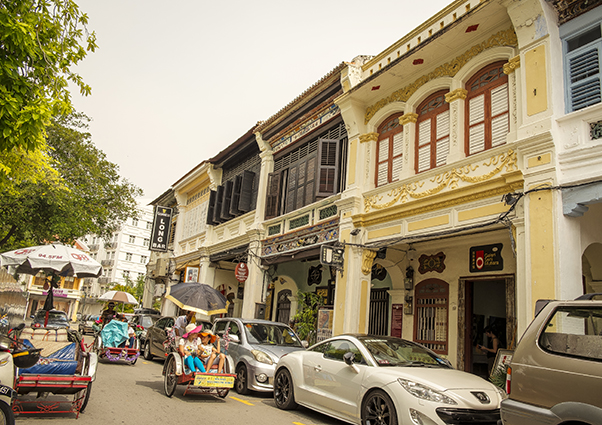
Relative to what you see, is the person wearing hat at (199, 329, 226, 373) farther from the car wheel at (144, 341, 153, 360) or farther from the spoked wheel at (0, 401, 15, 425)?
the car wheel at (144, 341, 153, 360)

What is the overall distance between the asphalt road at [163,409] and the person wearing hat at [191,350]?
58 cm

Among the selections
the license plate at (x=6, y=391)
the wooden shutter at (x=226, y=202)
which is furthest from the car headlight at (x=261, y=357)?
the wooden shutter at (x=226, y=202)

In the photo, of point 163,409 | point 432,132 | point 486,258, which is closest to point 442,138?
point 432,132

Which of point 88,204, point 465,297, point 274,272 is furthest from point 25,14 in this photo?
point 88,204

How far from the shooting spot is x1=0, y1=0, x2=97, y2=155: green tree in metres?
6.44

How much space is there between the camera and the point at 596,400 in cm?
384

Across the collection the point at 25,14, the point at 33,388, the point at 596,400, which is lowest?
the point at 33,388

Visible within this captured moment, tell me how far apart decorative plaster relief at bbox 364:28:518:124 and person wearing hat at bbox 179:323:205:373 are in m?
7.89

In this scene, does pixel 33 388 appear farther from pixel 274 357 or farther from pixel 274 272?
pixel 274 272

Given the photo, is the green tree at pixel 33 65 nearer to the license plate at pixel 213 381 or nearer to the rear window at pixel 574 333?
the license plate at pixel 213 381

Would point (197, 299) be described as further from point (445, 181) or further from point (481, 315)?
point (481, 315)

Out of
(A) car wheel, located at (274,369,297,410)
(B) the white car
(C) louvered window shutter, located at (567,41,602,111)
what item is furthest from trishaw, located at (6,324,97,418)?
(C) louvered window shutter, located at (567,41,602,111)

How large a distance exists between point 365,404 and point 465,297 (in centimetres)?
696

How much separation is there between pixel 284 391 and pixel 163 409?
2.03 metres
